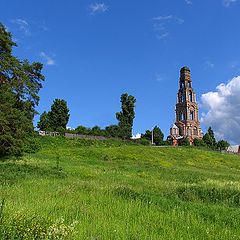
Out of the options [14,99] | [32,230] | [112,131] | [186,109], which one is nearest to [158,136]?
[112,131]

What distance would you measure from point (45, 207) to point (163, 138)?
117503 mm

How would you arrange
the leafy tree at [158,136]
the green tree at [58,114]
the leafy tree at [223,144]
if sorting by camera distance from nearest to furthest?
the green tree at [58,114] → the leafy tree at [158,136] → the leafy tree at [223,144]

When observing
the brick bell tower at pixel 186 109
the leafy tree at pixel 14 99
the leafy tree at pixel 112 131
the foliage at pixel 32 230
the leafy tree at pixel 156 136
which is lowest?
the foliage at pixel 32 230

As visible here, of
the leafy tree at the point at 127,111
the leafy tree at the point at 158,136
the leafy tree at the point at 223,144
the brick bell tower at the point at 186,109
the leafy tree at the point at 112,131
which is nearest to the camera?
the leafy tree at the point at 112,131

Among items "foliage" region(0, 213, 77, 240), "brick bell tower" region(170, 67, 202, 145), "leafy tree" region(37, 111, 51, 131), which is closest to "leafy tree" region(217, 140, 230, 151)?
"brick bell tower" region(170, 67, 202, 145)

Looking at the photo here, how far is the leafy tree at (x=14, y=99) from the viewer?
1042 inches

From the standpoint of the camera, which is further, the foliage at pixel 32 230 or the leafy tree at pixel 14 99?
the leafy tree at pixel 14 99

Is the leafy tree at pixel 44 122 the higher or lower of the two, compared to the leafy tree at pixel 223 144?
lower

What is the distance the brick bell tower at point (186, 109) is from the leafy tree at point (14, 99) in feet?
417

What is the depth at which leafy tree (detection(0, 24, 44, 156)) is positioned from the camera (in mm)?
26469

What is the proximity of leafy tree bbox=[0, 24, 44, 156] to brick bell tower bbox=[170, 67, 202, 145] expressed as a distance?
12708 cm

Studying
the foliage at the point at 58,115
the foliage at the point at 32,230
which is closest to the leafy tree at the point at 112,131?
the foliage at the point at 58,115

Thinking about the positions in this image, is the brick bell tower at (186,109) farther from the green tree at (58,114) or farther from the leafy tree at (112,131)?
the green tree at (58,114)

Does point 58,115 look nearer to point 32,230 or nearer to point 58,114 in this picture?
point 58,114
